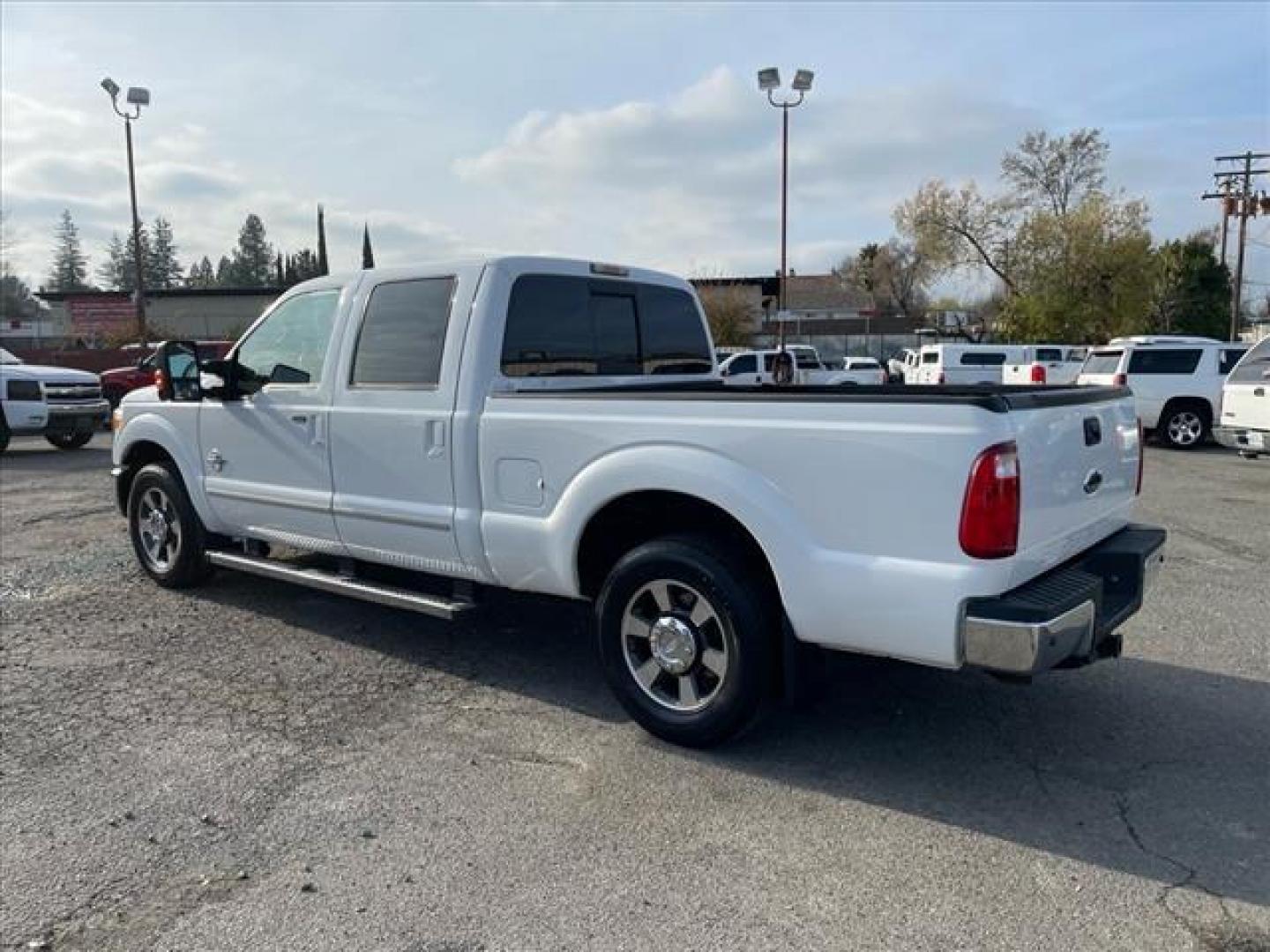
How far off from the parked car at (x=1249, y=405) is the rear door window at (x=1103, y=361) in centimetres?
589

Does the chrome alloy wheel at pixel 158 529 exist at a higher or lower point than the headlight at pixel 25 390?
lower

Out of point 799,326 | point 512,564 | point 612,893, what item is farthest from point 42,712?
point 799,326

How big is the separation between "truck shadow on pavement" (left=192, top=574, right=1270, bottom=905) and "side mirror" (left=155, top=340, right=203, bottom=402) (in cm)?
186

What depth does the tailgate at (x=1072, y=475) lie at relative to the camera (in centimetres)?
339

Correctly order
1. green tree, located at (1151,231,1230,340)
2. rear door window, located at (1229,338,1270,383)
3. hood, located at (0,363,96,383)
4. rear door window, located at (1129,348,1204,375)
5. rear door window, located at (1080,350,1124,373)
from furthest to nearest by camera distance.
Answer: green tree, located at (1151,231,1230,340) → rear door window, located at (1080,350,1124,373) → rear door window, located at (1129,348,1204,375) → hood, located at (0,363,96,383) → rear door window, located at (1229,338,1270,383)

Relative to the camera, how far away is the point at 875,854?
3303 mm

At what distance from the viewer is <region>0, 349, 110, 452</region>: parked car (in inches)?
612

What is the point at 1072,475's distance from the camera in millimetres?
3705

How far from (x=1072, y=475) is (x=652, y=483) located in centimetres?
160

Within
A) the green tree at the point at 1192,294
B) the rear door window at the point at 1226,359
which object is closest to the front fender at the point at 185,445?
the rear door window at the point at 1226,359

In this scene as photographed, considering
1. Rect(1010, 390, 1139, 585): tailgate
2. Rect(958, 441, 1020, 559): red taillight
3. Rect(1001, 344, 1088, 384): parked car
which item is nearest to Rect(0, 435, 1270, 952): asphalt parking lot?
Rect(1010, 390, 1139, 585): tailgate

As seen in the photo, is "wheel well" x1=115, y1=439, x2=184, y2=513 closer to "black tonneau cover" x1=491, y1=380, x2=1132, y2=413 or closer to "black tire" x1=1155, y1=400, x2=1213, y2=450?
"black tonneau cover" x1=491, y1=380, x2=1132, y2=413

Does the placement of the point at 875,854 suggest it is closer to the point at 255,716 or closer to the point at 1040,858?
the point at 1040,858

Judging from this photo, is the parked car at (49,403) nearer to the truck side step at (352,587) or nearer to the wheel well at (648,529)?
the truck side step at (352,587)
